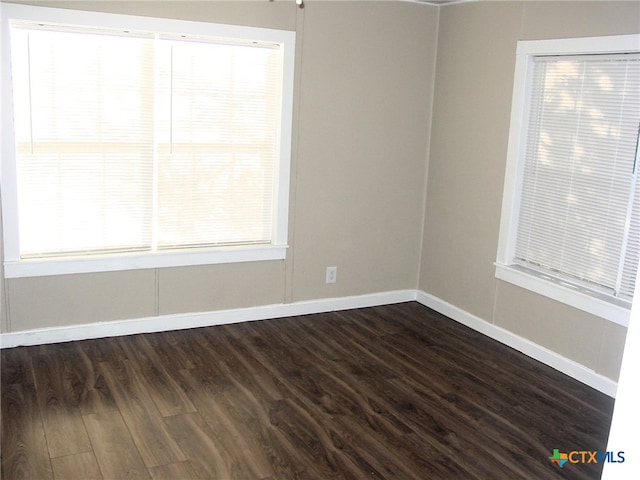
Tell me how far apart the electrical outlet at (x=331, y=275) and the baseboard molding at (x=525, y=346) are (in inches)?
29.8

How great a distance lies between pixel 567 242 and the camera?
4000mm

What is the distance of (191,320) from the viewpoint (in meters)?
4.40

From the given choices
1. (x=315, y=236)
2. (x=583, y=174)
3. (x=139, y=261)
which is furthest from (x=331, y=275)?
(x=583, y=174)

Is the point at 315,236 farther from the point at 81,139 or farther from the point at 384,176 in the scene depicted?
the point at 81,139

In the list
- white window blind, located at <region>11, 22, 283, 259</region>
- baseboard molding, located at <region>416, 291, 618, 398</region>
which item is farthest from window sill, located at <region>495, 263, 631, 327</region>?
white window blind, located at <region>11, 22, 283, 259</region>

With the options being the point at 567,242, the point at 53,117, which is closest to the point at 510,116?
the point at 567,242

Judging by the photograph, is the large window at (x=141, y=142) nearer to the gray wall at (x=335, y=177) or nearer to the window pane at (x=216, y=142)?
the window pane at (x=216, y=142)

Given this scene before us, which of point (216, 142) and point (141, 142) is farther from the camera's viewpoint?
point (216, 142)

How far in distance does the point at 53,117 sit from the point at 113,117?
34 centimetres

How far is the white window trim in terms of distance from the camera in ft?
11.9

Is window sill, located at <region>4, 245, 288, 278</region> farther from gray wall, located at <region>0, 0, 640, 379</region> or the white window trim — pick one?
the white window trim

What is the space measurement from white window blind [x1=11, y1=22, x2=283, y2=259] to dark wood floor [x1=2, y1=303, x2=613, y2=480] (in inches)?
27.2

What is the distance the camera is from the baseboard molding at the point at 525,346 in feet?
12.4

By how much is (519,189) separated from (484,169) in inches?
12.9
